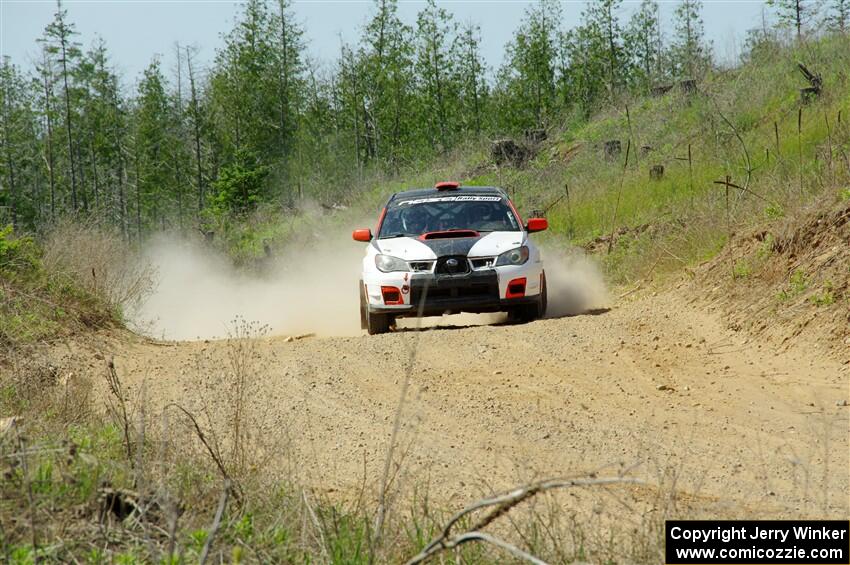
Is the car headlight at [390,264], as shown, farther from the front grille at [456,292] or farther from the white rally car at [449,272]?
the front grille at [456,292]

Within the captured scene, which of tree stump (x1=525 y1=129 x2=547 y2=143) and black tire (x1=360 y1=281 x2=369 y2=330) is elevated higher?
tree stump (x1=525 y1=129 x2=547 y2=143)

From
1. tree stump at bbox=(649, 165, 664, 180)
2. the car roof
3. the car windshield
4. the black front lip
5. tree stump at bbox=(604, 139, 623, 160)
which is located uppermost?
tree stump at bbox=(604, 139, 623, 160)

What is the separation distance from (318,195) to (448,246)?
42.2 metres

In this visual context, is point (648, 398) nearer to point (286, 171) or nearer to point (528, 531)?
point (528, 531)

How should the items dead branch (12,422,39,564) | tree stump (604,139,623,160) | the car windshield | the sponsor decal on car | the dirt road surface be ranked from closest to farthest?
dead branch (12,422,39,564) < the dirt road surface < the car windshield < the sponsor decal on car < tree stump (604,139,623,160)

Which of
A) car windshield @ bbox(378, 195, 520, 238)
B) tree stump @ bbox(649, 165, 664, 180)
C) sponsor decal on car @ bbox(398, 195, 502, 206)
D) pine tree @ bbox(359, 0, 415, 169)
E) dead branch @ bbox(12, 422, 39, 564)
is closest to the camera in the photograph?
dead branch @ bbox(12, 422, 39, 564)

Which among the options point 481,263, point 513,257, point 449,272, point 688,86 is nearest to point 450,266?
point 449,272

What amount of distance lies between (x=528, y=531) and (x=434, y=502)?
1.03 m

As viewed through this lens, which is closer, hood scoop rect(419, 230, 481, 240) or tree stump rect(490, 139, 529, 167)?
hood scoop rect(419, 230, 481, 240)

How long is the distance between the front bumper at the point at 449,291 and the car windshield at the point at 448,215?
3.43 ft

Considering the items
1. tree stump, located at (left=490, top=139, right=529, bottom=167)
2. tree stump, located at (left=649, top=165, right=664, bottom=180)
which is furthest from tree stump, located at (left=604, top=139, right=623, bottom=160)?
tree stump, located at (left=490, top=139, right=529, bottom=167)

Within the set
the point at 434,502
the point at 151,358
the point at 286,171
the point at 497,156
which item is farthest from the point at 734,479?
the point at 286,171

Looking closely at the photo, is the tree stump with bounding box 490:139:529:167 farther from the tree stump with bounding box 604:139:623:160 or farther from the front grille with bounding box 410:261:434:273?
the front grille with bounding box 410:261:434:273

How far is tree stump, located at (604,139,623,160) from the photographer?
25.7m
